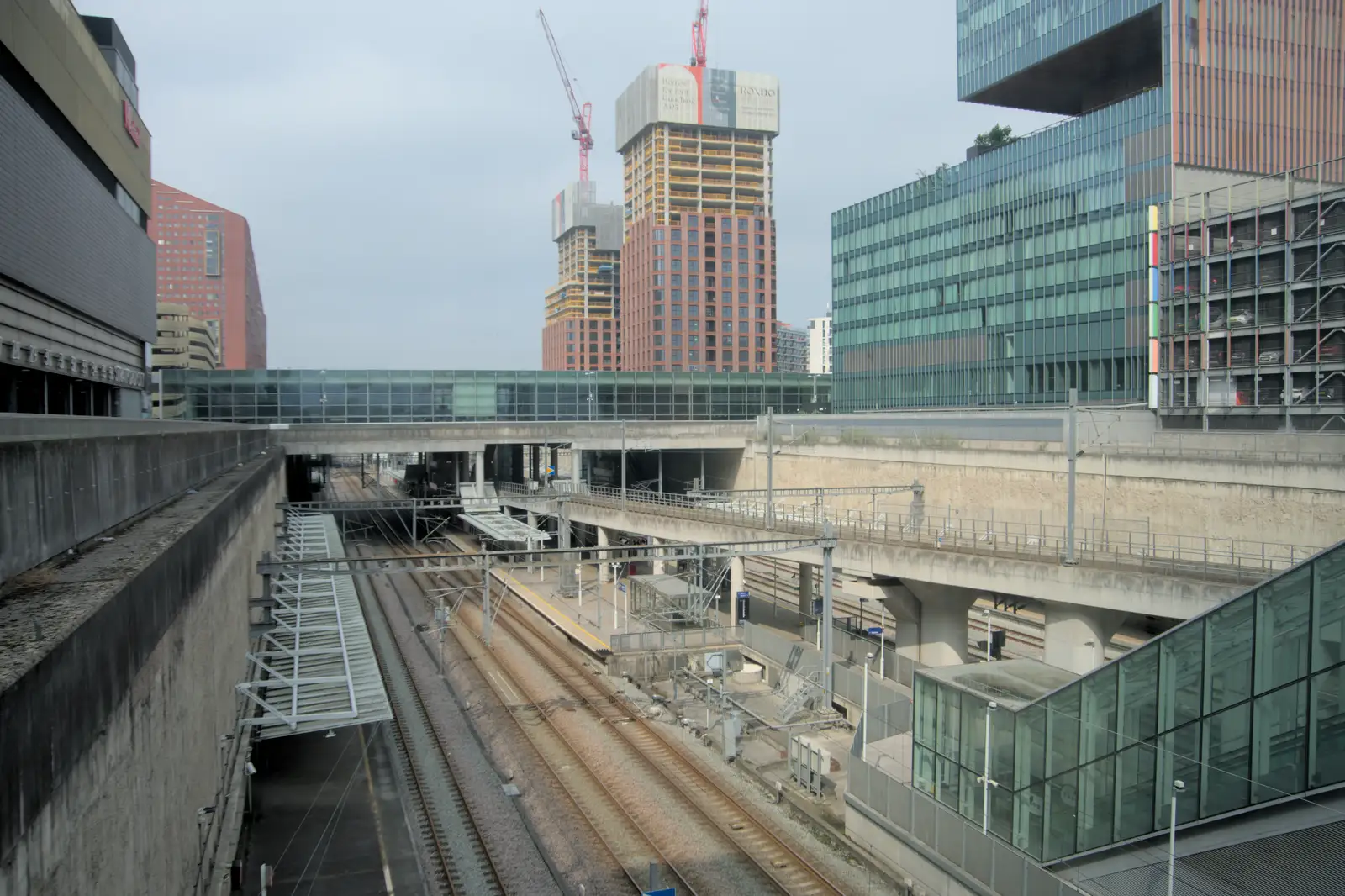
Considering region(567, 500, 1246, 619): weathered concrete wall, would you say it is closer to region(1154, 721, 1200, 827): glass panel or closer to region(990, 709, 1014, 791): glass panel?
region(990, 709, 1014, 791): glass panel

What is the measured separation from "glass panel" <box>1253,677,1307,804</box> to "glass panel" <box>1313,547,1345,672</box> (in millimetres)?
543

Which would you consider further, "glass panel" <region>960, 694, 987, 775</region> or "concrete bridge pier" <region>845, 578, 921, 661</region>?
"concrete bridge pier" <region>845, 578, 921, 661</region>

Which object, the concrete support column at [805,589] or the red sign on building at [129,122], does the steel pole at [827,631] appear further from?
the red sign on building at [129,122]

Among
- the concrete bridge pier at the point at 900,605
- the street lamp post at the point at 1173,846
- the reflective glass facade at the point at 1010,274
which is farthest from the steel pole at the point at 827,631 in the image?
the reflective glass facade at the point at 1010,274

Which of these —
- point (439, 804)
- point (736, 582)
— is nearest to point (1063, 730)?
point (439, 804)

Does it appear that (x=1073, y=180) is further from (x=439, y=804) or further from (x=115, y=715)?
(x=115, y=715)

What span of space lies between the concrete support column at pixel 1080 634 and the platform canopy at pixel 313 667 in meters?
17.8

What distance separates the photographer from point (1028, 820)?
14.5 m

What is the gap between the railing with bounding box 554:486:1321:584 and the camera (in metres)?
23.6

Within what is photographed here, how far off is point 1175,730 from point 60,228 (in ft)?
138

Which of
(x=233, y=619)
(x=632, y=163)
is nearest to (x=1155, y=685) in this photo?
(x=233, y=619)

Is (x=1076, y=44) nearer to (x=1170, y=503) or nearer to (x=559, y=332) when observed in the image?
(x=1170, y=503)

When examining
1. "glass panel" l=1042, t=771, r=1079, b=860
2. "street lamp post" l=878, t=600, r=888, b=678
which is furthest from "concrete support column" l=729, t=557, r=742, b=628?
"glass panel" l=1042, t=771, r=1079, b=860

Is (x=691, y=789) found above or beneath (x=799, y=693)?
beneath
